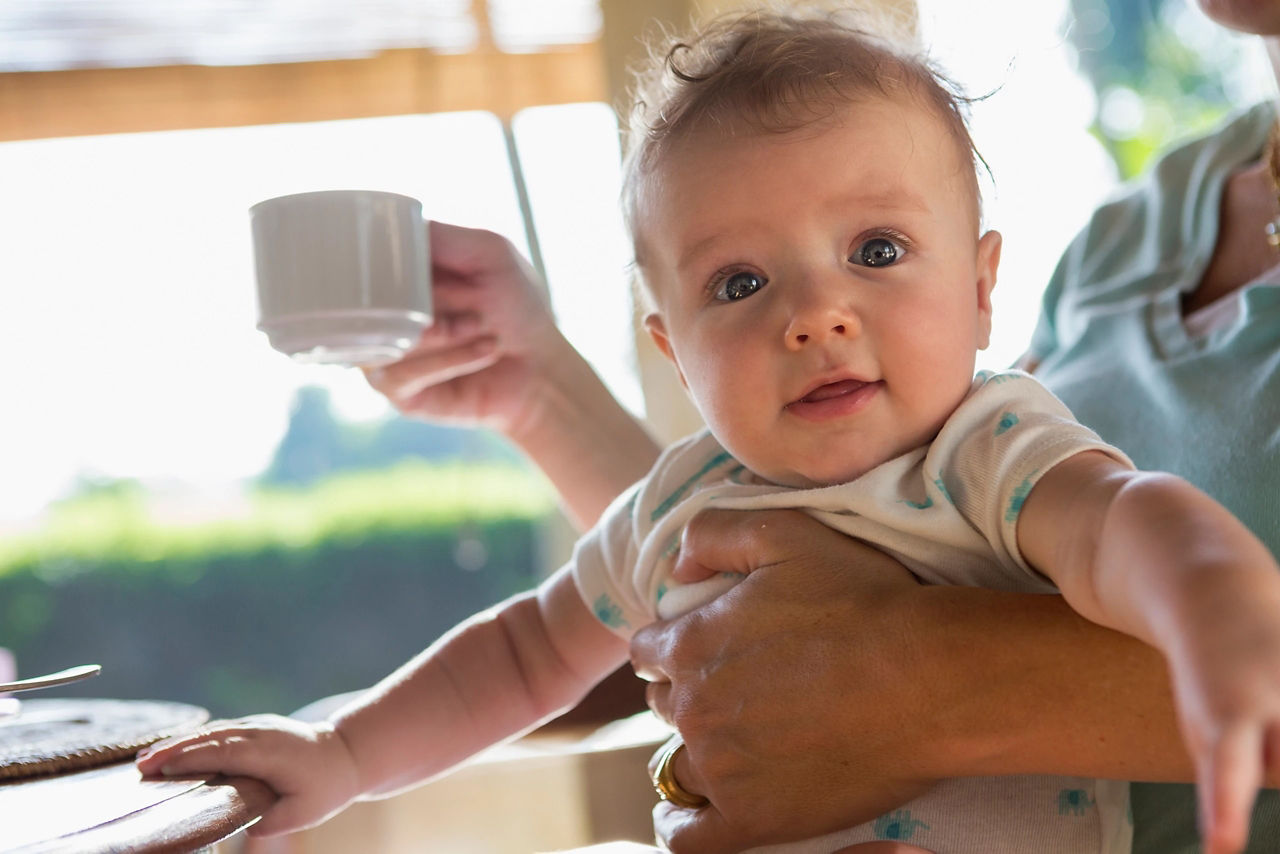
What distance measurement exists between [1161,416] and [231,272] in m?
2.80

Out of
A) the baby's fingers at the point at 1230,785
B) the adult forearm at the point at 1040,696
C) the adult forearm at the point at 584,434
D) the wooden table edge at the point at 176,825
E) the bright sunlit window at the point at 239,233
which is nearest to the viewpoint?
the baby's fingers at the point at 1230,785

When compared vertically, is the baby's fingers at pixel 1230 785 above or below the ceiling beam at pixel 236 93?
below

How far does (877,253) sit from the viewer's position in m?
0.86

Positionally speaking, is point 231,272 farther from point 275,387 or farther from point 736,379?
point 736,379

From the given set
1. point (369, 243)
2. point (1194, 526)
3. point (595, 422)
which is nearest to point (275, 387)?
point (595, 422)

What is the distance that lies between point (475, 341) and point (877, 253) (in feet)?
2.15

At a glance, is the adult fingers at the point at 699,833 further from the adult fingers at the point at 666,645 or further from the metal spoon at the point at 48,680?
the metal spoon at the point at 48,680

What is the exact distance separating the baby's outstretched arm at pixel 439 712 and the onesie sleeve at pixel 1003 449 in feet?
1.52

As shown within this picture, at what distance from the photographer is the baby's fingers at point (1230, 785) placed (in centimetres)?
40

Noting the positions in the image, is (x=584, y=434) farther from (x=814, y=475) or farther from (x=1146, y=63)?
(x=1146, y=63)

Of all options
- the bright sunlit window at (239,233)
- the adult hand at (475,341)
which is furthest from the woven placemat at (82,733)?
the bright sunlit window at (239,233)

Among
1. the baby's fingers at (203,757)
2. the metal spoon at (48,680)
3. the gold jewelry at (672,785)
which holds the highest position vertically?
the metal spoon at (48,680)

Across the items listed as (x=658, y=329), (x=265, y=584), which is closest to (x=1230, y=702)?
(x=658, y=329)

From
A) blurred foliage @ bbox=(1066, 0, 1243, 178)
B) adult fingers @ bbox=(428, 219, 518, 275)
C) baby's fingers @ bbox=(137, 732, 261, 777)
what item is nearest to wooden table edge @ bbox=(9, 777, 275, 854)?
baby's fingers @ bbox=(137, 732, 261, 777)
